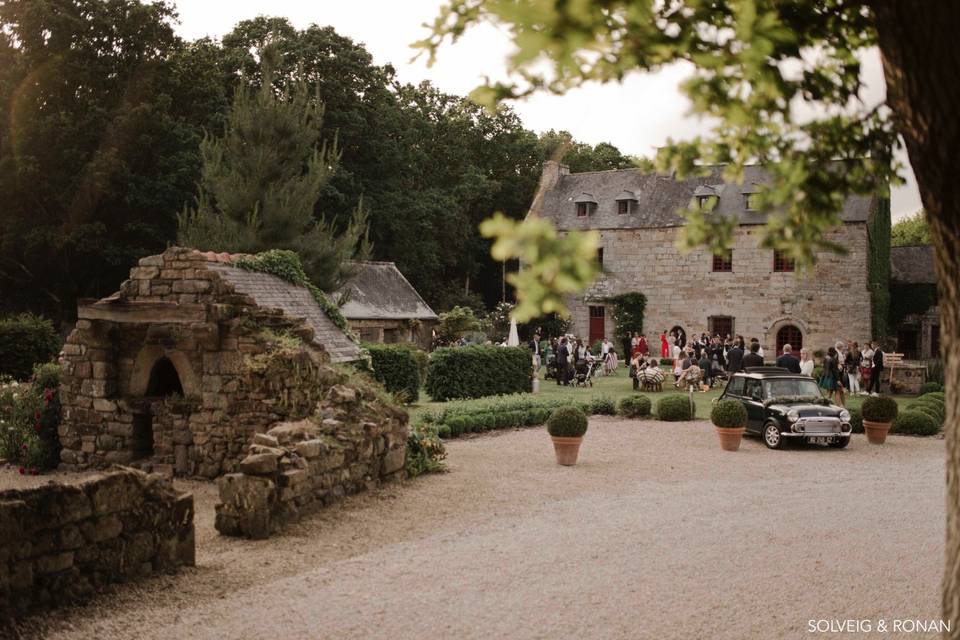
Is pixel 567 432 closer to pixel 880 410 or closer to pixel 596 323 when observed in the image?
pixel 880 410

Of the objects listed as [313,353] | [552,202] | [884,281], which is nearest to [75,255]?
[552,202]

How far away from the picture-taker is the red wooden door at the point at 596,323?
39750 mm

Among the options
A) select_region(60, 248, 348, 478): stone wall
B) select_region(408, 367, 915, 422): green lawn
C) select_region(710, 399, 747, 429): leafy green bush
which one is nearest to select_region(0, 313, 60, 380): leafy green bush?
select_region(60, 248, 348, 478): stone wall

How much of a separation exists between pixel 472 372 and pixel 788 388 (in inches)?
334

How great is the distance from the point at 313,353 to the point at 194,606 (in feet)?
18.8

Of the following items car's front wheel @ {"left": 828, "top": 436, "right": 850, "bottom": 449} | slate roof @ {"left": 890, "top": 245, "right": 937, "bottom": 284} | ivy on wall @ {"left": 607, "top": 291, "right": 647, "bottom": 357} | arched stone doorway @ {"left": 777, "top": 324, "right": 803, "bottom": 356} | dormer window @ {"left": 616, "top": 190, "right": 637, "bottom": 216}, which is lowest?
car's front wheel @ {"left": 828, "top": 436, "right": 850, "bottom": 449}

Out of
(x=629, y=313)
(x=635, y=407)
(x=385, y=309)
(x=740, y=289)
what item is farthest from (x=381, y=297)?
(x=635, y=407)

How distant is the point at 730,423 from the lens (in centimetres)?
1458

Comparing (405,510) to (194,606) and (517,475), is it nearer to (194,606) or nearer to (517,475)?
(517,475)

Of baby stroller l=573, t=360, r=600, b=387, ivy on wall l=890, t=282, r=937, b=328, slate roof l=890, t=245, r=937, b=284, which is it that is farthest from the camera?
slate roof l=890, t=245, r=937, b=284

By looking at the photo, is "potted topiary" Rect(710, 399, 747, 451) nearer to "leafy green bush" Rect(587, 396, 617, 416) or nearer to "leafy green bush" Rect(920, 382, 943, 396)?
"leafy green bush" Rect(587, 396, 617, 416)

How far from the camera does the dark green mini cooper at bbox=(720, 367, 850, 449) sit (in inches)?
583

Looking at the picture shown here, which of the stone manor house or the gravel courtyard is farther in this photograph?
the stone manor house

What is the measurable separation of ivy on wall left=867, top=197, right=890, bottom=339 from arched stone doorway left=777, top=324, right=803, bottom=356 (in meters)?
3.04
